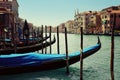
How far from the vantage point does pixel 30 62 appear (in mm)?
11055

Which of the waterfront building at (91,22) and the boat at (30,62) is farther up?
the waterfront building at (91,22)

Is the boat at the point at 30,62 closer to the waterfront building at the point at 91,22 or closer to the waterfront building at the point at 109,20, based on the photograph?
the waterfront building at the point at 109,20

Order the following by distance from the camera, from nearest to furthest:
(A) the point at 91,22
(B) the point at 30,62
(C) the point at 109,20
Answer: (B) the point at 30,62 < (C) the point at 109,20 < (A) the point at 91,22

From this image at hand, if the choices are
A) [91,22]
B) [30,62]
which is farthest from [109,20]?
[30,62]

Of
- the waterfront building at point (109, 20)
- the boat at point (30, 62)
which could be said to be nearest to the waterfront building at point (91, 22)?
the waterfront building at point (109, 20)

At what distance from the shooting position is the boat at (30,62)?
1080 cm

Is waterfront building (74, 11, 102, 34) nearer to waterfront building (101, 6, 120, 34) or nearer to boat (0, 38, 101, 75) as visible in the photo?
waterfront building (101, 6, 120, 34)

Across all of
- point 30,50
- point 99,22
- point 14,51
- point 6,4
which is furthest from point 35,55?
point 99,22

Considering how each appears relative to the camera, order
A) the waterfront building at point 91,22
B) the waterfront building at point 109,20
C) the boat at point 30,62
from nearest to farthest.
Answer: the boat at point 30,62 → the waterfront building at point 109,20 → the waterfront building at point 91,22

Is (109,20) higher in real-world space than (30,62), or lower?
higher

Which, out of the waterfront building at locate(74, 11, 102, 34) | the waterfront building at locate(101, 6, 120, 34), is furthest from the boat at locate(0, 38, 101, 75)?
the waterfront building at locate(74, 11, 102, 34)

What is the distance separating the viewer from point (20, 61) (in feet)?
35.9

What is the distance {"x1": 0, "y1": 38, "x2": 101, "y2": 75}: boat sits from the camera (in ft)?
35.4

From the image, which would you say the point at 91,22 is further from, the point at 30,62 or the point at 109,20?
the point at 30,62
